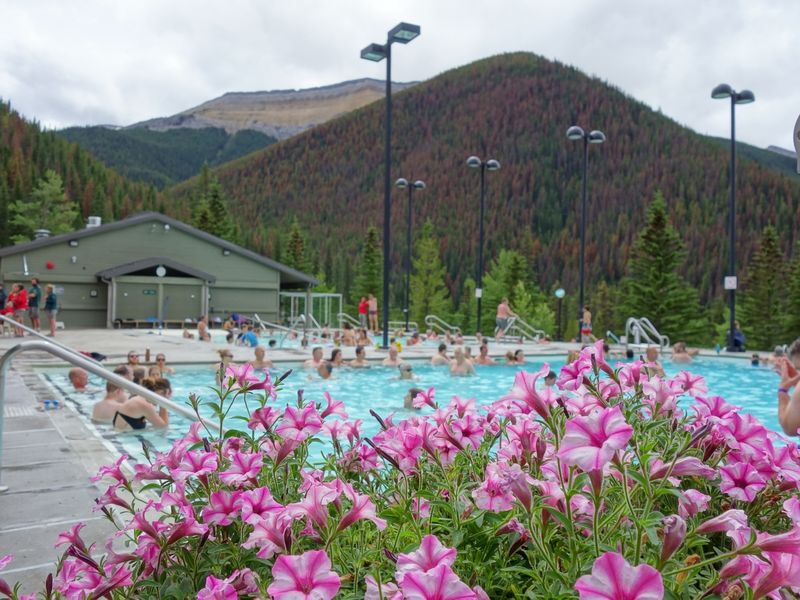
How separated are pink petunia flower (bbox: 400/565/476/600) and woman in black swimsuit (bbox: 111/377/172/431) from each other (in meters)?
6.97

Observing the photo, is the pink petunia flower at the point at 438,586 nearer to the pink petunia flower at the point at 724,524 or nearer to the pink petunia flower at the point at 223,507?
the pink petunia flower at the point at 724,524

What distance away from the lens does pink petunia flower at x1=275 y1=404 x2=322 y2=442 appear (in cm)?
A: 175

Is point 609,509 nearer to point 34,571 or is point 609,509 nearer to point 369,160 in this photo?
point 34,571

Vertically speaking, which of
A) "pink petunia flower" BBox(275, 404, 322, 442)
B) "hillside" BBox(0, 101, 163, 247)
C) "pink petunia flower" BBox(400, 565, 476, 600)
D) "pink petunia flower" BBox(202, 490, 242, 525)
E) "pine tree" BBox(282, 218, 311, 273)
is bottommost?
"pink petunia flower" BBox(202, 490, 242, 525)

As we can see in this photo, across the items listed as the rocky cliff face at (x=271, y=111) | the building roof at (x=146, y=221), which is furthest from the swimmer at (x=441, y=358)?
the rocky cliff face at (x=271, y=111)

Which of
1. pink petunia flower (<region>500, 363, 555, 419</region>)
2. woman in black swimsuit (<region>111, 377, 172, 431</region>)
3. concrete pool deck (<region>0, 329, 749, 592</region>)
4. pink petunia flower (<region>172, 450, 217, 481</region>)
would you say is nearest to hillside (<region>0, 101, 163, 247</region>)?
woman in black swimsuit (<region>111, 377, 172, 431</region>)

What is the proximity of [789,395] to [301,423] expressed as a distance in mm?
4272

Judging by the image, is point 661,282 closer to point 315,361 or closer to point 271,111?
point 315,361

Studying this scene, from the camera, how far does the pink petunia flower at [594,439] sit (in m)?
1.00

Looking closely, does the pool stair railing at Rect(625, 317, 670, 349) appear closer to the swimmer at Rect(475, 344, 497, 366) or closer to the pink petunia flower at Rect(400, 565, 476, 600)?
the swimmer at Rect(475, 344, 497, 366)

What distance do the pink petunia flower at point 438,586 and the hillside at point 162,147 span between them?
143735 mm

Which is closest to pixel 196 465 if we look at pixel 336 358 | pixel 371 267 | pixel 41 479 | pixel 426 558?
pixel 426 558

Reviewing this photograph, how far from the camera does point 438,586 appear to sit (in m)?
0.95

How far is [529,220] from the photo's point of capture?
342 feet
